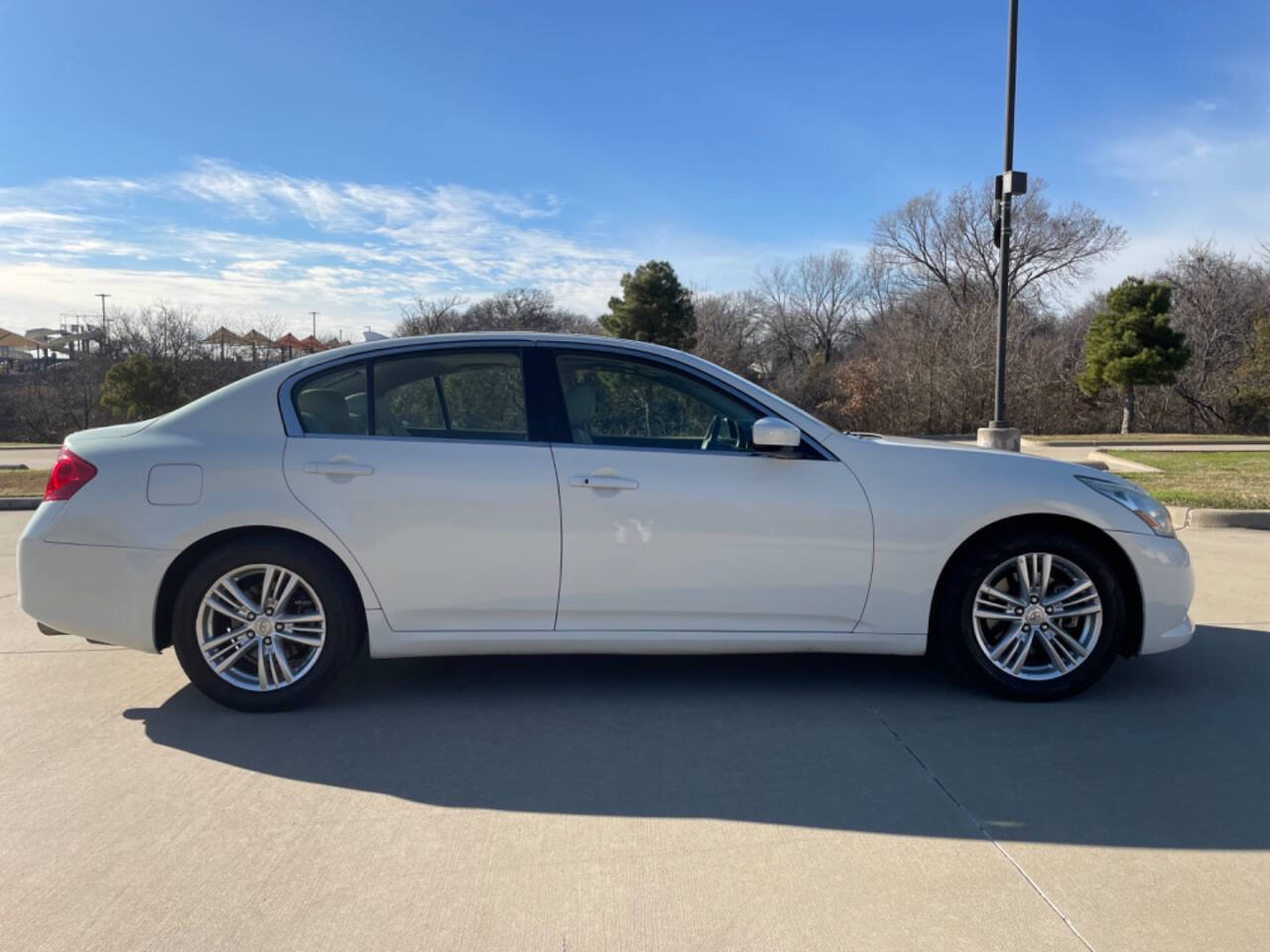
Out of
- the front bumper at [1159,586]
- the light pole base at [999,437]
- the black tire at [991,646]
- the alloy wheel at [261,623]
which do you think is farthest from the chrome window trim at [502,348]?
the light pole base at [999,437]

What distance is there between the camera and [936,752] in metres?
3.72

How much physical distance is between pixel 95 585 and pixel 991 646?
3922mm

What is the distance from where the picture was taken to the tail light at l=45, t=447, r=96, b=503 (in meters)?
4.08

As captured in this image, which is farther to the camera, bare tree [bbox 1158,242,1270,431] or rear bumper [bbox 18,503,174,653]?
bare tree [bbox 1158,242,1270,431]

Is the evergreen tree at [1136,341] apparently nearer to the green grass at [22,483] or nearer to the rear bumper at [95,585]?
the green grass at [22,483]

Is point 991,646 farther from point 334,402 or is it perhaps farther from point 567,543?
point 334,402

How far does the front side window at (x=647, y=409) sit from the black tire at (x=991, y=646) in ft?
3.70

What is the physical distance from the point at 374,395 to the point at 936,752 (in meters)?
2.83

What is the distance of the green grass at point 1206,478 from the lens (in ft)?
34.8

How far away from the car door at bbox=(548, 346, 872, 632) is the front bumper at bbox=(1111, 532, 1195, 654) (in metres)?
1.22

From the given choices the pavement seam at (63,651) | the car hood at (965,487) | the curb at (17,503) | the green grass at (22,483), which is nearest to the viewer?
the car hood at (965,487)

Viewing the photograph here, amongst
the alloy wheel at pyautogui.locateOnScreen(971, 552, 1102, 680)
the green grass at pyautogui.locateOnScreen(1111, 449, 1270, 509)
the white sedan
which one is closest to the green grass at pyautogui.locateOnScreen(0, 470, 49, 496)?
the white sedan

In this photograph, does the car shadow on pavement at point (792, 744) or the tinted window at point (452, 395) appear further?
the tinted window at point (452, 395)

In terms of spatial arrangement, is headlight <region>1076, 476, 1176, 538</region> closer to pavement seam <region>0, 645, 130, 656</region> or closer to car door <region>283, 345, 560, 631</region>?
car door <region>283, 345, 560, 631</region>
